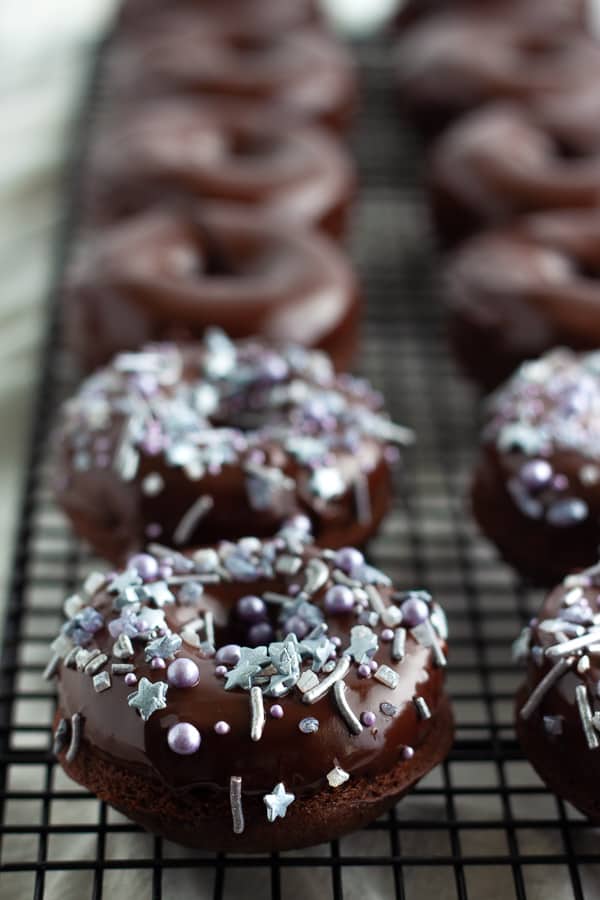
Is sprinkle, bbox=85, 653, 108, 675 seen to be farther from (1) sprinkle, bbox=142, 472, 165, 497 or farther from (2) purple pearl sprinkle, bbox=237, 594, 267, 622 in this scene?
(1) sprinkle, bbox=142, 472, 165, 497

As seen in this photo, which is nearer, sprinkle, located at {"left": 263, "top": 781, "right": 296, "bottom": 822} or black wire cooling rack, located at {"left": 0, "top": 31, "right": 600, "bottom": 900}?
sprinkle, located at {"left": 263, "top": 781, "right": 296, "bottom": 822}

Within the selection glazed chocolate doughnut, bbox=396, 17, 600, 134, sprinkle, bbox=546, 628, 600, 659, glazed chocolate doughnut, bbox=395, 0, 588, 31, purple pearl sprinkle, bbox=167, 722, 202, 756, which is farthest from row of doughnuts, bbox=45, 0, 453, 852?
glazed chocolate doughnut, bbox=395, 0, 588, 31

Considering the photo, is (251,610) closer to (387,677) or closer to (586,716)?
(387,677)

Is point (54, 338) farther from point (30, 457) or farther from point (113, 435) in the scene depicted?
point (113, 435)

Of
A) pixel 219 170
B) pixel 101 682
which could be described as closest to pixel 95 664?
pixel 101 682

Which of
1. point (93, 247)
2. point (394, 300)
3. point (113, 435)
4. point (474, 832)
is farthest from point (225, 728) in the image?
point (394, 300)

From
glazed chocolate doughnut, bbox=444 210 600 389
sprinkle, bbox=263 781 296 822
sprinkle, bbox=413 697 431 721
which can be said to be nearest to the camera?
sprinkle, bbox=263 781 296 822

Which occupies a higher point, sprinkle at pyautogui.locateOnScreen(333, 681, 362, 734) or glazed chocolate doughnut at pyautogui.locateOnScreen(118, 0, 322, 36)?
sprinkle at pyautogui.locateOnScreen(333, 681, 362, 734)

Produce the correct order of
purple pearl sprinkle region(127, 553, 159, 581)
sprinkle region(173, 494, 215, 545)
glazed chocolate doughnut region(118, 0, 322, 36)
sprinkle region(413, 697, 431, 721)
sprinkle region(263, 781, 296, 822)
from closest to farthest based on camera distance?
sprinkle region(263, 781, 296, 822) → sprinkle region(413, 697, 431, 721) → purple pearl sprinkle region(127, 553, 159, 581) → sprinkle region(173, 494, 215, 545) → glazed chocolate doughnut region(118, 0, 322, 36)
